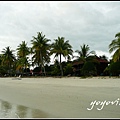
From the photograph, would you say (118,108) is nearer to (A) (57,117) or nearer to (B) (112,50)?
(A) (57,117)

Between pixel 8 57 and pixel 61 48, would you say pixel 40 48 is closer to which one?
pixel 61 48

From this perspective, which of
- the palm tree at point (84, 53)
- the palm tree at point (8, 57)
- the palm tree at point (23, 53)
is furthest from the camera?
the palm tree at point (8, 57)

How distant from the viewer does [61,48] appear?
4275cm

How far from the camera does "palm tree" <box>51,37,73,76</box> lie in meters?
42.6

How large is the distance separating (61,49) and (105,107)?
3545cm

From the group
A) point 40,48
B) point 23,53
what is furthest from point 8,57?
point 40,48

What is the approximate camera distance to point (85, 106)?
25.1ft

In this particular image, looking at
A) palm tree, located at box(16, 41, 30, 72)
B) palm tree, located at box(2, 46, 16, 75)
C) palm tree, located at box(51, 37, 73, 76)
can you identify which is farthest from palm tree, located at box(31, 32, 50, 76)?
palm tree, located at box(2, 46, 16, 75)

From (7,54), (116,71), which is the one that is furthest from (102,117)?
(7,54)

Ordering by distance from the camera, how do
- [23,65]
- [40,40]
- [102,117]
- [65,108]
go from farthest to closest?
[23,65] → [40,40] → [65,108] → [102,117]

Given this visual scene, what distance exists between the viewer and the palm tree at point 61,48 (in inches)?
1679

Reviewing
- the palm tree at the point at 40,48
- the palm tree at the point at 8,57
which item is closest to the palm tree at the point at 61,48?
the palm tree at the point at 40,48

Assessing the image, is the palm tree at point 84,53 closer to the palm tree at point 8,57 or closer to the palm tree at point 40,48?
the palm tree at point 40,48

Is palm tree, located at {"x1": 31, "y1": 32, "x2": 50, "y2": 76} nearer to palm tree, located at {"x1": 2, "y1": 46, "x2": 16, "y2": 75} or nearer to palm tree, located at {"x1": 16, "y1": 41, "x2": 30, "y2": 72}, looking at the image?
Answer: palm tree, located at {"x1": 16, "y1": 41, "x2": 30, "y2": 72}
